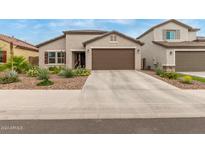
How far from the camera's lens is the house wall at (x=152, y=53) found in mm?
24952

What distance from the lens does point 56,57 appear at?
27234mm

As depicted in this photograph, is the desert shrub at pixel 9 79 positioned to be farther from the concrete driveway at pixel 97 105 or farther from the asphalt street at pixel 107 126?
the asphalt street at pixel 107 126

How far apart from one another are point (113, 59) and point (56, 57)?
7372 mm

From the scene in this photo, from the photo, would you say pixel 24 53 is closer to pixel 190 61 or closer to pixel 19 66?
pixel 19 66

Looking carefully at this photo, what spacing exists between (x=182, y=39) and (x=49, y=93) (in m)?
22.1

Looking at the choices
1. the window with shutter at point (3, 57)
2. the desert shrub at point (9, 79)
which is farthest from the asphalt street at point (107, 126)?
the window with shutter at point (3, 57)

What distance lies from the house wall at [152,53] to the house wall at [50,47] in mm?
11110

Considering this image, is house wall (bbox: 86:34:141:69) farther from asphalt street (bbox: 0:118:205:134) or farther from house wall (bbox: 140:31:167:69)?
asphalt street (bbox: 0:118:205:134)

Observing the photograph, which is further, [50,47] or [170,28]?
[170,28]

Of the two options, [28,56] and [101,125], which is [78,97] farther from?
[28,56]

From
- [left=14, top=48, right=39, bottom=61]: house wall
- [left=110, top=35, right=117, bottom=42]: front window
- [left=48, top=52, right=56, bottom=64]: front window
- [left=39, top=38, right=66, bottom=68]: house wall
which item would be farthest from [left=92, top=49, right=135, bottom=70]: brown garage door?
[left=14, top=48, right=39, bottom=61]: house wall

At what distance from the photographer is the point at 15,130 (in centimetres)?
556

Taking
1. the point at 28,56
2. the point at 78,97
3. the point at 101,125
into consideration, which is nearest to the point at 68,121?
the point at 101,125

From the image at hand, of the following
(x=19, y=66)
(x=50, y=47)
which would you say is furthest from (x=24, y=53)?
(x=19, y=66)
